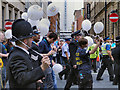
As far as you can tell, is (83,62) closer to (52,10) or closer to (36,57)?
(52,10)

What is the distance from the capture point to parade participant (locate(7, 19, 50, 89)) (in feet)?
8.89

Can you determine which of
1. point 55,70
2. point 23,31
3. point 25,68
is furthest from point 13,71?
point 55,70

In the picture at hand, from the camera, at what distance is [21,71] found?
272 centimetres

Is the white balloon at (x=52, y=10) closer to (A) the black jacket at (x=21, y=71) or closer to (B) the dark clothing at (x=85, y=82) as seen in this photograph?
(B) the dark clothing at (x=85, y=82)

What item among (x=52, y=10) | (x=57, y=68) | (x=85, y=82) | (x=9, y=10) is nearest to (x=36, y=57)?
(x=57, y=68)

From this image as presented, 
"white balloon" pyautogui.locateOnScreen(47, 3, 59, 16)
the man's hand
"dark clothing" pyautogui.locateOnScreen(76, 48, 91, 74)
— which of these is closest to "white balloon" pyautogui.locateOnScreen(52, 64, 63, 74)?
"dark clothing" pyautogui.locateOnScreen(76, 48, 91, 74)

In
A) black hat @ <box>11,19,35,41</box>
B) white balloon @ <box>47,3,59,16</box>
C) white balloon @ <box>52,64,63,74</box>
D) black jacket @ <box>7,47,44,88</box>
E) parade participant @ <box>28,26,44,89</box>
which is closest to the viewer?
black jacket @ <box>7,47,44,88</box>

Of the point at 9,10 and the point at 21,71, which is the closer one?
the point at 21,71

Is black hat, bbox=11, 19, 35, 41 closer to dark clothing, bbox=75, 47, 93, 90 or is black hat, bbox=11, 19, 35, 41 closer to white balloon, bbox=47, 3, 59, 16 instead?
dark clothing, bbox=75, 47, 93, 90

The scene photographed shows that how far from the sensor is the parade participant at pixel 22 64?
8.89ft

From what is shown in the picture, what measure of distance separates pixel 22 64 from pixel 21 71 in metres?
0.09

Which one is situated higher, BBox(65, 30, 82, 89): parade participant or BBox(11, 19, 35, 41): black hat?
BBox(11, 19, 35, 41): black hat

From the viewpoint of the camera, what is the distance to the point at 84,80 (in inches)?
245

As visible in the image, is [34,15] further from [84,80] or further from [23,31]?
[23,31]
